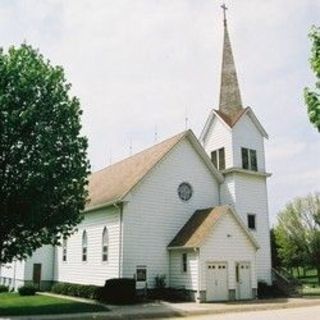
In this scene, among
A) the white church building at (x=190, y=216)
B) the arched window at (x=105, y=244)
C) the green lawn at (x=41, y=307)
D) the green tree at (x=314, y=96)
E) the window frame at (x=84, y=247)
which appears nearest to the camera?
the green tree at (x=314, y=96)

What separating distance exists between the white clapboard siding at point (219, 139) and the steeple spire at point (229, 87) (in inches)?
46.8

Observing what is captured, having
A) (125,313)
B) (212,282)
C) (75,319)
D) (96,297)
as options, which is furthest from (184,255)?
(75,319)

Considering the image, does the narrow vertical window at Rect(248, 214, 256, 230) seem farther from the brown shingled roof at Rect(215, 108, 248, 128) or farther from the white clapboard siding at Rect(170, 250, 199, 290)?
the white clapboard siding at Rect(170, 250, 199, 290)

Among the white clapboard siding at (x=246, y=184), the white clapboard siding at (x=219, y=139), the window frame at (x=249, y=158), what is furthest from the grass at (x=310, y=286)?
the white clapboard siding at (x=219, y=139)

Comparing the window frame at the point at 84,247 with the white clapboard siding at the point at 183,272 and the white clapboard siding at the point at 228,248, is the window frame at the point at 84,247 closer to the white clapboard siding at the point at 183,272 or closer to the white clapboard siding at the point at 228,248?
the white clapboard siding at the point at 183,272

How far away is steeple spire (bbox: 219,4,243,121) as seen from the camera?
39000mm

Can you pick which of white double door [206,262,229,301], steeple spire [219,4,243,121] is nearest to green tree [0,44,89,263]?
white double door [206,262,229,301]

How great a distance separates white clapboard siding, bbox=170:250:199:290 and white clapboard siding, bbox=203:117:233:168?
8089 millimetres

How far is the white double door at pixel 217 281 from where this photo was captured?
3013cm

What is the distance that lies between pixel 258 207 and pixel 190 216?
5.84 meters

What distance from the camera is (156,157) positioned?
1335 inches

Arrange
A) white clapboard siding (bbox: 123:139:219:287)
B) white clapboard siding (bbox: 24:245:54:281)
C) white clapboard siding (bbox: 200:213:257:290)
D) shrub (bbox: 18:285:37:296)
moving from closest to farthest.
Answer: white clapboard siding (bbox: 200:213:257:290), white clapboard siding (bbox: 123:139:219:287), shrub (bbox: 18:285:37:296), white clapboard siding (bbox: 24:245:54:281)

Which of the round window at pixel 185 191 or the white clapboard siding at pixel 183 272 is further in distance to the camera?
the round window at pixel 185 191

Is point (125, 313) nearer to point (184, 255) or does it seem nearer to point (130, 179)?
point (184, 255)
